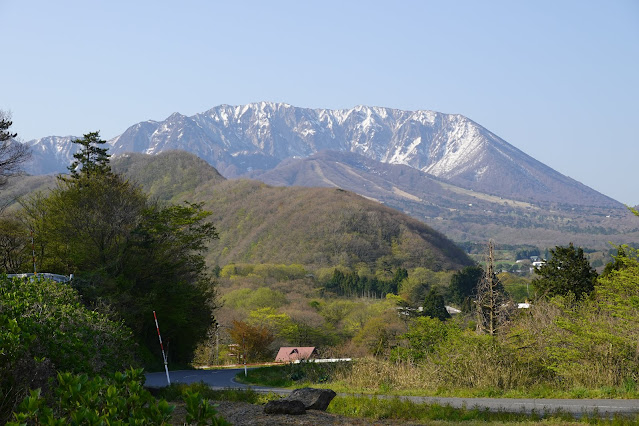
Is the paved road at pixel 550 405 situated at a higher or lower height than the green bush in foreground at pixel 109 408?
lower

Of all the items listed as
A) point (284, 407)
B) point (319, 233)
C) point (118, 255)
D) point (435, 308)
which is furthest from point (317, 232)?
point (284, 407)

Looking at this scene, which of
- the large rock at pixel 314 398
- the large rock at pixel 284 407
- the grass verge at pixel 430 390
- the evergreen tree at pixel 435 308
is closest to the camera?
the large rock at pixel 284 407

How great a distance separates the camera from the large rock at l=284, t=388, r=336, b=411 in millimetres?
11211

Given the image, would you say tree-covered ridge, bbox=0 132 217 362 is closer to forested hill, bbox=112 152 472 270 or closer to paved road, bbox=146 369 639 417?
paved road, bbox=146 369 639 417

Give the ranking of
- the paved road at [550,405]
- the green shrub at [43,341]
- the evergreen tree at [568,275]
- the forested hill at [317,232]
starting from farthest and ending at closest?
1. the forested hill at [317,232]
2. the evergreen tree at [568,275]
3. the paved road at [550,405]
4. the green shrub at [43,341]

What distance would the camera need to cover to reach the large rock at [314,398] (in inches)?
441

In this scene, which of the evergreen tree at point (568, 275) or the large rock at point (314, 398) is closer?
the large rock at point (314, 398)

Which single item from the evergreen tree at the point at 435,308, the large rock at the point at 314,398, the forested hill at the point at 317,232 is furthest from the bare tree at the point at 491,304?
the forested hill at the point at 317,232

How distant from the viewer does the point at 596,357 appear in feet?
47.5

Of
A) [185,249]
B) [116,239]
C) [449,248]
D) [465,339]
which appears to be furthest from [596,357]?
[449,248]

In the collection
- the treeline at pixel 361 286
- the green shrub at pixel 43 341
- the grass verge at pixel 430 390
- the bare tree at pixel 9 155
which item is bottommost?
the treeline at pixel 361 286

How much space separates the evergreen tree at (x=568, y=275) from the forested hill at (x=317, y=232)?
99.3 metres

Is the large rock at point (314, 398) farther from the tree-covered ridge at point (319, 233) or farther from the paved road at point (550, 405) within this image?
the tree-covered ridge at point (319, 233)

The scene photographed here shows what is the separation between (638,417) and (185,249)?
31802 millimetres
